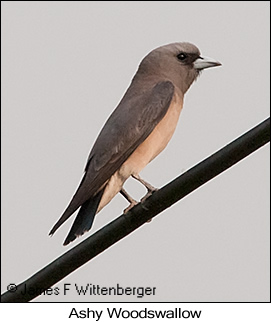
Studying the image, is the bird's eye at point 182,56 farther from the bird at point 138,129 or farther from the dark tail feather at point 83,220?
the dark tail feather at point 83,220

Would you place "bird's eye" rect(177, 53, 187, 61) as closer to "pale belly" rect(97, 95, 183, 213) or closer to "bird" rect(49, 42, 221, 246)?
"bird" rect(49, 42, 221, 246)

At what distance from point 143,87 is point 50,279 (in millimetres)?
2981

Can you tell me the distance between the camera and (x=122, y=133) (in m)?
5.54

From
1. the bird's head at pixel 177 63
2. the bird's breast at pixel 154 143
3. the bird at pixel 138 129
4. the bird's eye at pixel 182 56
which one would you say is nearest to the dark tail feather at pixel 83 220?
the bird at pixel 138 129

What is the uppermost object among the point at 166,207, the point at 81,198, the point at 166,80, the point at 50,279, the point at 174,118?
the point at 166,80

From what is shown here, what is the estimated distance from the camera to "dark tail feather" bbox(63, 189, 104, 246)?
194 inches

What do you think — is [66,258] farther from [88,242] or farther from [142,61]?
[142,61]

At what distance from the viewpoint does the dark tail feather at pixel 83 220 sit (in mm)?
4934

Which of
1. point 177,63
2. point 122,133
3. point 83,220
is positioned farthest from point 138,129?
point 177,63

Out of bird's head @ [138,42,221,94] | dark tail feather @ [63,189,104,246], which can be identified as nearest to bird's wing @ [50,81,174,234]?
dark tail feather @ [63,189,104,246]

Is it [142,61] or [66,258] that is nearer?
[66,258]

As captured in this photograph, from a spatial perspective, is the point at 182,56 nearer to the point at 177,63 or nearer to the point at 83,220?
the point at 177,63
